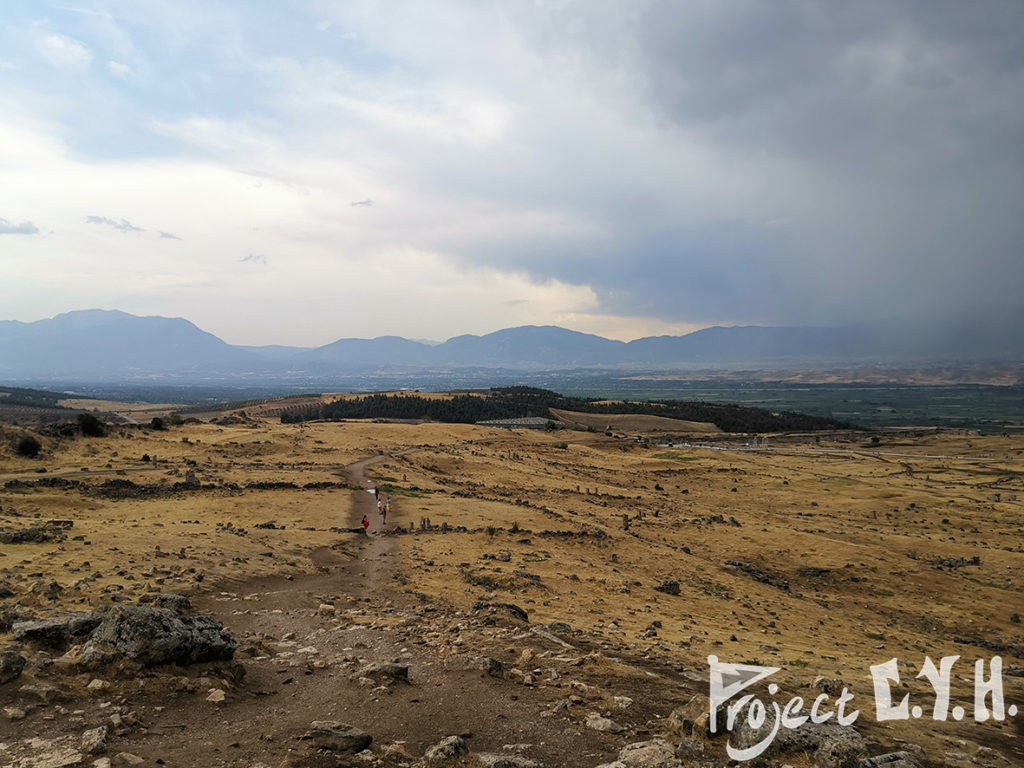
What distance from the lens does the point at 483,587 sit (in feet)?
63.8

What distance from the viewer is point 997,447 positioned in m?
90.3

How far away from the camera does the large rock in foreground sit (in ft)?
30.3

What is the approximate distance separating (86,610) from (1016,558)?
43.2 meters

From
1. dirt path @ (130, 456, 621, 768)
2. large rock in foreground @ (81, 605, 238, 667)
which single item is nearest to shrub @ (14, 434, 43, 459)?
dirt path @ (130, 456, 621, 768)

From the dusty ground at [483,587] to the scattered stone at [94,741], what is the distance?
187 mm

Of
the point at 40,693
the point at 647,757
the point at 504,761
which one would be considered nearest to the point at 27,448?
the point at 40,693

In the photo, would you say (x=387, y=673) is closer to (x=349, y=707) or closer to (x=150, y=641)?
(x=349, y=707)

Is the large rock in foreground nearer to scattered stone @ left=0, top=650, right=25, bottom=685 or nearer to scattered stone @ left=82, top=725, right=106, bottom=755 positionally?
scattered stone @ left=0, top=650, right=25, bottom=685

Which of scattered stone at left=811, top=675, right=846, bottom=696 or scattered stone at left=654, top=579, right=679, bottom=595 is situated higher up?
scattered stone at left=811, top=675, right=846, bottom=696

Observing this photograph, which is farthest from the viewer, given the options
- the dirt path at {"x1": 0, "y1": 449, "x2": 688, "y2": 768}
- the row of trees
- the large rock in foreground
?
the row of trees

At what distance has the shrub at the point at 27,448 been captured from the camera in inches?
1351

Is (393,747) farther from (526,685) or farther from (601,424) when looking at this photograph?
(601,424)

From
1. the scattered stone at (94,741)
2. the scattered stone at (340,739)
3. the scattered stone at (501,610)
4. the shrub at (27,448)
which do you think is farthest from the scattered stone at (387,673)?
the shrub at (27,448)

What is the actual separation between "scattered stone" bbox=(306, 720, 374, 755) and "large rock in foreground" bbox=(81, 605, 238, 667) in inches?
129
